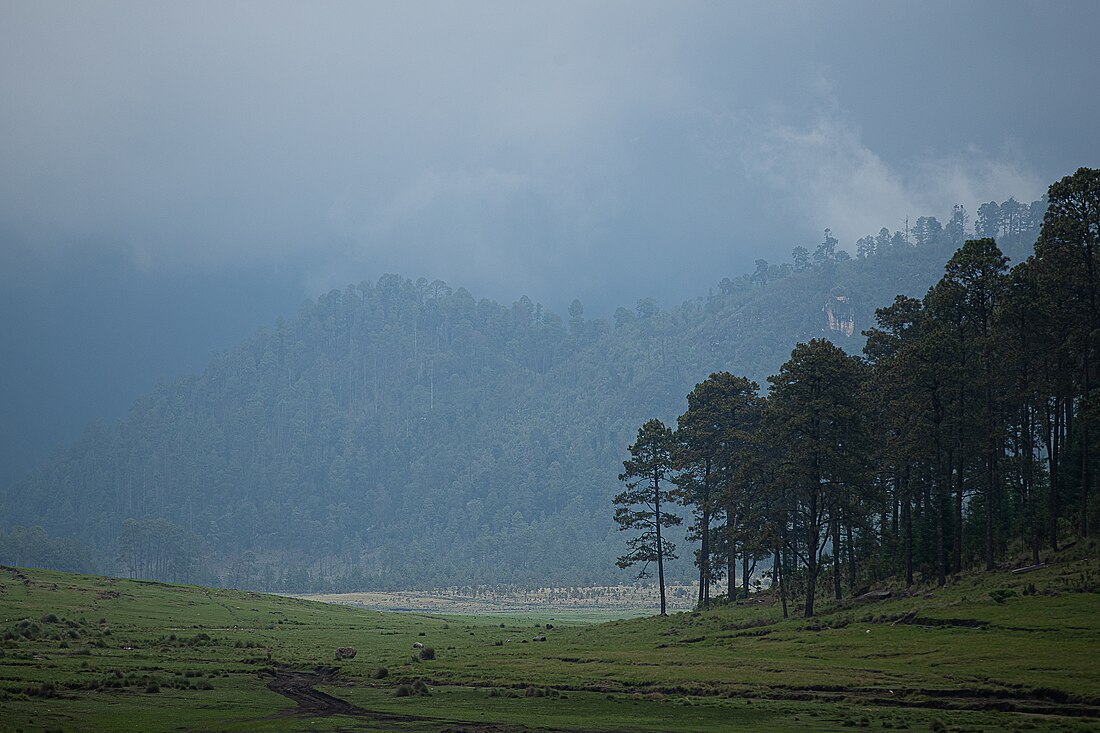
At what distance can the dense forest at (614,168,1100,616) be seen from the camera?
61438mm

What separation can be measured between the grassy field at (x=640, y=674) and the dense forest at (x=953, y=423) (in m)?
6.44

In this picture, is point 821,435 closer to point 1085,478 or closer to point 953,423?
point 953,423

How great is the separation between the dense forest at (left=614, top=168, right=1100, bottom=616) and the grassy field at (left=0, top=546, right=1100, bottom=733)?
6.44 meters

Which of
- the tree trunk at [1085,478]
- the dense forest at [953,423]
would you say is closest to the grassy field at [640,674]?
the tree trunk at [1085,478]

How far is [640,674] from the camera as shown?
170 ft

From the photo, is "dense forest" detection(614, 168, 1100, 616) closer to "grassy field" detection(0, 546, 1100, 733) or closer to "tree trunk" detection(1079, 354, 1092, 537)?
"tree trunk" detection(1079, 354, 1092, 537)

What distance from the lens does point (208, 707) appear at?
43312mm

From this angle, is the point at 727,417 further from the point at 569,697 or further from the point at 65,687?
the point at 65,687

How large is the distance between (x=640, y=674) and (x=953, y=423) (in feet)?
89.5

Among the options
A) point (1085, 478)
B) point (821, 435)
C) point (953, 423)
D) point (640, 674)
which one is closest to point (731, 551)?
point (821, 435)

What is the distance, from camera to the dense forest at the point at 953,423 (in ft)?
202

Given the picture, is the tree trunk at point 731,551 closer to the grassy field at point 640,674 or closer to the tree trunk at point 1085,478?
the grassy field at point 640,674

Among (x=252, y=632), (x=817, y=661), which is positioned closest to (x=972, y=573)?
(x=817, y=661)

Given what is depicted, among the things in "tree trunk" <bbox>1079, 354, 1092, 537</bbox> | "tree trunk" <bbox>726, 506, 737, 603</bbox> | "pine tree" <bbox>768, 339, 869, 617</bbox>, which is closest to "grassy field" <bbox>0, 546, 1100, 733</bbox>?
"tree trunk" <bbox>1079, 354, 1092, 537</bbox>
